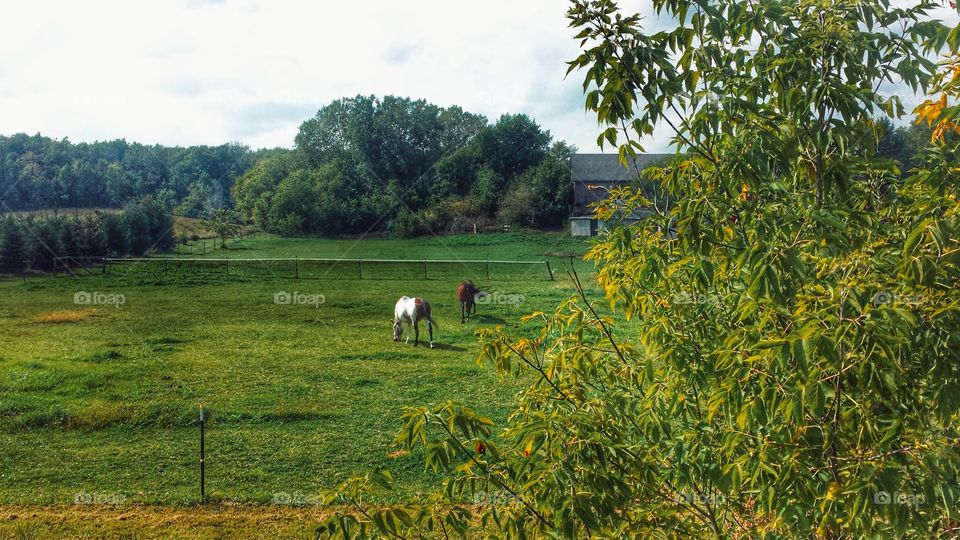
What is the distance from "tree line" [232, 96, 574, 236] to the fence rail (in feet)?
2.24

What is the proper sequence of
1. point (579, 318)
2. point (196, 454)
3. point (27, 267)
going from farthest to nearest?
point (27, 267), point (196, 454), point (579, 318)

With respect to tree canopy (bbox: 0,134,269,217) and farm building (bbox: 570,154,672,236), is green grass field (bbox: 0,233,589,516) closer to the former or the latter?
farm building (bbox: 570,154,672,236)

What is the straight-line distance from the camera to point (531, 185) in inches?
510

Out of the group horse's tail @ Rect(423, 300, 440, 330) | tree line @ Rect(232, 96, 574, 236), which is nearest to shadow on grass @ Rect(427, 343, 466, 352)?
horse's tail @ Rect(423, 300, 440, 330)

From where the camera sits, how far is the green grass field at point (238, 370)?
27.4ft

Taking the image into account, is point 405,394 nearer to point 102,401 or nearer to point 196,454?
point 196,454

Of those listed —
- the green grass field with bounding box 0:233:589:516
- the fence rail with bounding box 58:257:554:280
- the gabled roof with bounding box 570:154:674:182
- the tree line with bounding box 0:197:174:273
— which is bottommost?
the green grass field with bounding box 0:233:589:516

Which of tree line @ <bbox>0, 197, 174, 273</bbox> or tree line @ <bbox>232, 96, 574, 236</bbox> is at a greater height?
tree line @ <bbox>232, 96, 574, 236</bbox>

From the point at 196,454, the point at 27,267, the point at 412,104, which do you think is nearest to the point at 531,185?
the point at 412,104

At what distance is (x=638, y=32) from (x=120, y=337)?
13.1 m

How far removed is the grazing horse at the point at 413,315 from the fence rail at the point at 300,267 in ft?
4.42

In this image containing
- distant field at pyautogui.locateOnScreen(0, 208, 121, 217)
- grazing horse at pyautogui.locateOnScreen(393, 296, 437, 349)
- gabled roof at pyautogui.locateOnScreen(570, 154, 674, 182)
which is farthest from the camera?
distant field at pyautogui.locateOnScreen(0, 208, 121, 217)

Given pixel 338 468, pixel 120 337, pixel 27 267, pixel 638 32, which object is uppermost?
pixel 638 32

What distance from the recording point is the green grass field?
8359mm
